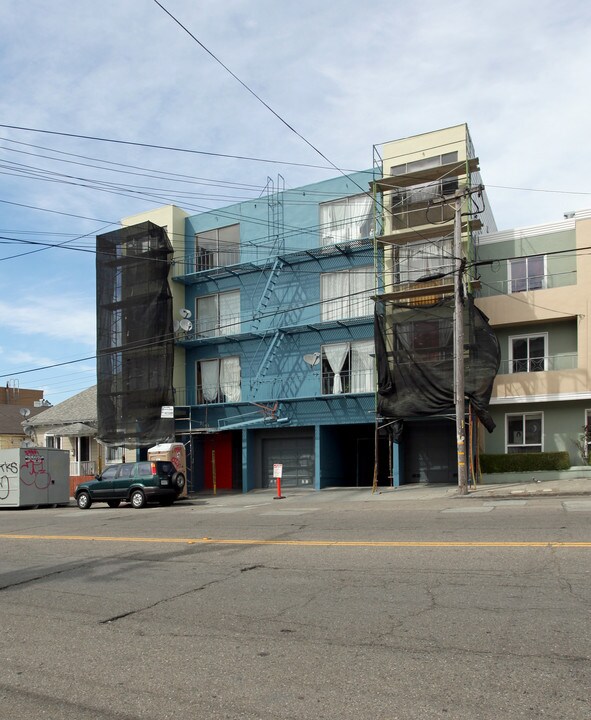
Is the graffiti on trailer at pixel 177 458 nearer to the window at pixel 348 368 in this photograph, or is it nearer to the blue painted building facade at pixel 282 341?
the blue painted building facade at pixel 282 341

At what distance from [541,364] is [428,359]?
4277mm

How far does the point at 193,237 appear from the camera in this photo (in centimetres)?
3253

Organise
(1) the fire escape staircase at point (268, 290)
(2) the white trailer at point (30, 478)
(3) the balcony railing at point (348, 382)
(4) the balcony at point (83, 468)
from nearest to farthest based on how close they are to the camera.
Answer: (2) the white trailer at point (30, 478)
(3) the balcony railing at point (348, 382)
(1) the fire escape staircase at point (268, 290)
(4) the balcony at point (83, 468)

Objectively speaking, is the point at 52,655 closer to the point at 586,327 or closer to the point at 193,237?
the point at 586,327

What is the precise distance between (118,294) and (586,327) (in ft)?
67.3

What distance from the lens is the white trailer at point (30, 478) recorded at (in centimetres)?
2675

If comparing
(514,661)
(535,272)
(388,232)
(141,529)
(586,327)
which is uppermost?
(388,232)

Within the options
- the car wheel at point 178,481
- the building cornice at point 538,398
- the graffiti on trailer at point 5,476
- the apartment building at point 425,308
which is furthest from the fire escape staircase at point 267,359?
the graffiti on trailer at point 5,476

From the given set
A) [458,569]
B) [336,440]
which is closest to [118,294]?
[336,440]

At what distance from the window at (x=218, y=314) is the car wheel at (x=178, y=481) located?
8559mm

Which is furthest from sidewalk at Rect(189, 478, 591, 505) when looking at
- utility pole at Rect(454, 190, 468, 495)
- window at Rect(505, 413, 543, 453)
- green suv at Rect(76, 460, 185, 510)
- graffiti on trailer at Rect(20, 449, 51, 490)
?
graffiti on trailer at Rect(20, 449, 51, 490)

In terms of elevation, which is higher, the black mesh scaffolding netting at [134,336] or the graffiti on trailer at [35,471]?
the black mesh scaffolding netting at [134,336]

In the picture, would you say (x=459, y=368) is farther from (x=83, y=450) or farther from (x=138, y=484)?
(x=83, y=450)

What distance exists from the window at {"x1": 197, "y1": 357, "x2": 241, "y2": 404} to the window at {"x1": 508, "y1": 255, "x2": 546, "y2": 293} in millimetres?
12348
